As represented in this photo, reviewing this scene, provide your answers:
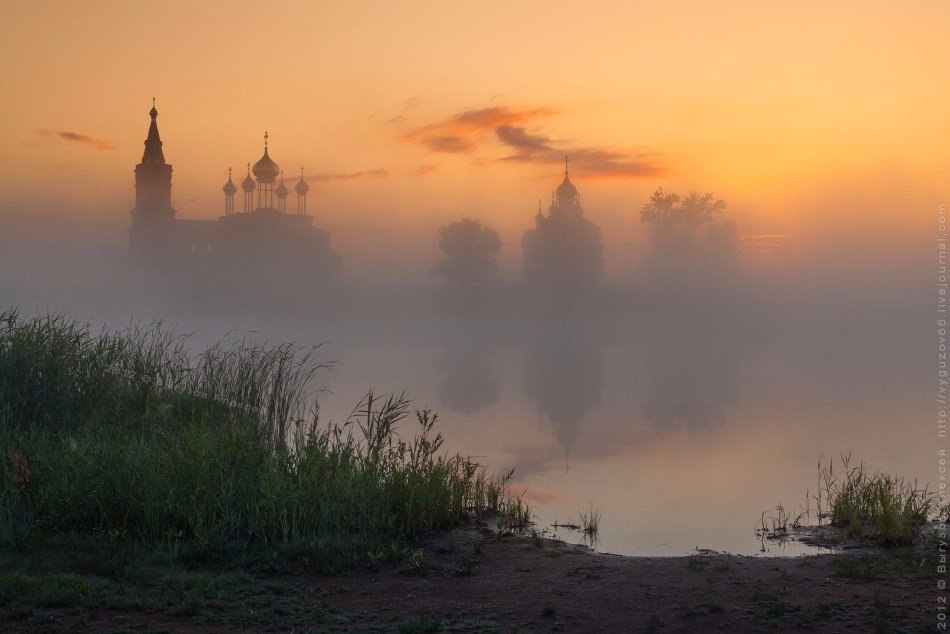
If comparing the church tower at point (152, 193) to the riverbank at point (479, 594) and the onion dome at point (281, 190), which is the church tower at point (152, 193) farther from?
the riverbank at point (479, 594)

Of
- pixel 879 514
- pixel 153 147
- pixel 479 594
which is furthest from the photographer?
pixel 153 147

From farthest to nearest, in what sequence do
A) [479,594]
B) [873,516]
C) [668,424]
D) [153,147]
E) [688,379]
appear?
[153,147] < [688,379] < [668,424] < [873,516] < [479,594]

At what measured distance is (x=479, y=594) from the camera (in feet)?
20.8

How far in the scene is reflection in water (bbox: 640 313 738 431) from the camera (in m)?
26.4

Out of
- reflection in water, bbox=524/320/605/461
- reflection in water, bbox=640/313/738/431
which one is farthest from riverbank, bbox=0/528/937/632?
reflection in water, bbox=640/313/738/431

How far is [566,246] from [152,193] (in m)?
46.2

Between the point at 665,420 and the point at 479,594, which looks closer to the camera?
the point at 479,594

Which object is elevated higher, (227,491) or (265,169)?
(265,169)

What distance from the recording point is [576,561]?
7312 mm

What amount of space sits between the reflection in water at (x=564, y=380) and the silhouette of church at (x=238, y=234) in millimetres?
27735

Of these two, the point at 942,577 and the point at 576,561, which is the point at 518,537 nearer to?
the point at 576,561

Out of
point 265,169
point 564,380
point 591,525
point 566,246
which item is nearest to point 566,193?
point 566,246

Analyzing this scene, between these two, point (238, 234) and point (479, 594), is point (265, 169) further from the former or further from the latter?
point (479, 594)

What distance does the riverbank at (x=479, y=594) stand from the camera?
565 cm
